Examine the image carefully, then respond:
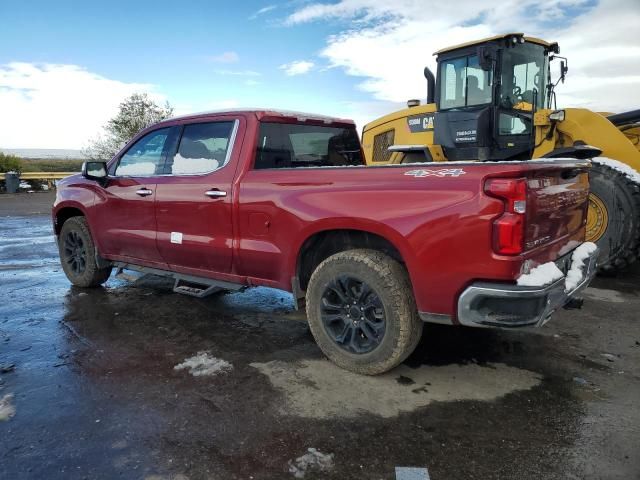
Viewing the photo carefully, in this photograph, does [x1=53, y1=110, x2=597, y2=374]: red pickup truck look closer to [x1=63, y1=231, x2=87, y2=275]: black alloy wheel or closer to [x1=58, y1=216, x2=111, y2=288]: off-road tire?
[x1=58, y1=216, x2=111, y2=288]: off-road tire

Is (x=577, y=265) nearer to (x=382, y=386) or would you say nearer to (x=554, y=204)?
(x=554, y=204)

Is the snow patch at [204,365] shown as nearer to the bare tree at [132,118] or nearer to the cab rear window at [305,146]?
the cab rear window at [305,146]

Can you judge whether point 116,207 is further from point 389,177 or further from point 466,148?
point 466,148

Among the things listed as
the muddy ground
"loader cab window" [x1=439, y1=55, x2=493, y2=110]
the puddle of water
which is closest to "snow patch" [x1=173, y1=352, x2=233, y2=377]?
the muddy ground

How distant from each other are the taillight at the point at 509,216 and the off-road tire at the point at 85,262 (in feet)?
15.2

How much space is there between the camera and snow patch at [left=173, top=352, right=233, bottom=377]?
360cm

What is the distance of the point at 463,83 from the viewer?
734 centimetres

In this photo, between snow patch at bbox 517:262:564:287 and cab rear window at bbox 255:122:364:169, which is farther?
cab rear window at bbox 255:122:364:169

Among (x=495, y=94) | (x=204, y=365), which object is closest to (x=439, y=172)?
(x=204, y=365)

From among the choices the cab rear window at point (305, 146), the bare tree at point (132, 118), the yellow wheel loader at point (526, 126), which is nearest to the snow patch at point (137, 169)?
the cab rear window at point (305, 146)

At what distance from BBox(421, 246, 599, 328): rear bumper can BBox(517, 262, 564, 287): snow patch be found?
3cm

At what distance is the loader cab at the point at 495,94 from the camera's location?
269 inches

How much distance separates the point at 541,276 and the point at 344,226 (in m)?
1.30

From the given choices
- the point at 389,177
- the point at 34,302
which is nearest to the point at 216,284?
the point at 389,177
